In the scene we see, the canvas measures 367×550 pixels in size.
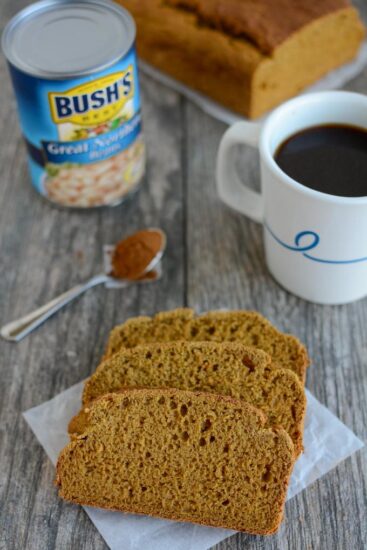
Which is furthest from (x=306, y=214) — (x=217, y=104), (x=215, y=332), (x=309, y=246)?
(x=217, y=104)

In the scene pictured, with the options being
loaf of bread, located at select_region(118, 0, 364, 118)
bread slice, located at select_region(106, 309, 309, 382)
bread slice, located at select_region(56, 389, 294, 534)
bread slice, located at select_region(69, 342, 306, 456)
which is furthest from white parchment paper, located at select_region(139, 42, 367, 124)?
bread slice, located at select_region(56, 389, 294, 534)

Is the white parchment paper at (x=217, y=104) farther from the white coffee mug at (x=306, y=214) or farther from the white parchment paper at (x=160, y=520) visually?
the white parchment paper at (x=160, y=520)

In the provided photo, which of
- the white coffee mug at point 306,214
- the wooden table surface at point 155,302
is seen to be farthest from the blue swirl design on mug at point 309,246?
the wooden table surface at point 155,302

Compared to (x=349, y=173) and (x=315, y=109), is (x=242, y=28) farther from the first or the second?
(x=349, y=173)

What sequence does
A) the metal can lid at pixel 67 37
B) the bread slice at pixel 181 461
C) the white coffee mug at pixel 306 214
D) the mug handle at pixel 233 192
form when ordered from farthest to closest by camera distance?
the mug handle at pixel 233 192 < the metal can lid at pixel 67 37 < the white coffee mug at pixel 306 214 < the bread slice at pixel 181 461

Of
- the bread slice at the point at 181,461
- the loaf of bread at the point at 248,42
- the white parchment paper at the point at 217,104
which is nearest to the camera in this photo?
the bread slice at the point at 181,461

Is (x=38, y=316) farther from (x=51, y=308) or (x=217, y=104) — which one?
(x=217, y=104)

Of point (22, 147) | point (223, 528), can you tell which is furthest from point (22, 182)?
point (223, 528)
